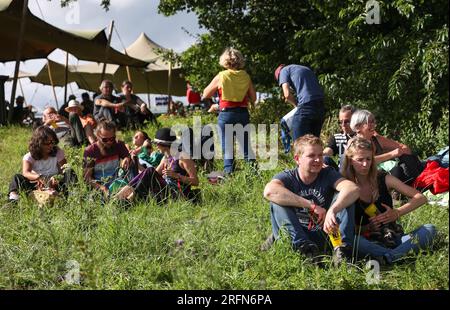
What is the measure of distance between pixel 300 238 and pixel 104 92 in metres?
6.46

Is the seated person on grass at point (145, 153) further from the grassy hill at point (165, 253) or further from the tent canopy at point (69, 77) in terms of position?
the tent canopy at point (69, 77)

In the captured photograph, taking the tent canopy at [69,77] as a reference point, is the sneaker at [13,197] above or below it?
below

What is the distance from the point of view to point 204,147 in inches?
305

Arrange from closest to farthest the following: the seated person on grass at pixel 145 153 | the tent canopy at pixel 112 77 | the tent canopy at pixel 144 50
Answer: the seated person on grass at pixel 145 153 < the tent canopy at pixel 144 50 < the tent canopy at pixel 112 77

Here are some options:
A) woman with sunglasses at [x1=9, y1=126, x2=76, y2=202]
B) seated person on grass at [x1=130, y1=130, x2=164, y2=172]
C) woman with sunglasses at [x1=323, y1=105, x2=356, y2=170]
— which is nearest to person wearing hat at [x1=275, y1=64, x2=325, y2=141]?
woman with sunglasses at [x1=323, y1=105, x2=356, y2=170]

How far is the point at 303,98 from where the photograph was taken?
6.60 m

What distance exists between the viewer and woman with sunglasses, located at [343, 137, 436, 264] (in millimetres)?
4055

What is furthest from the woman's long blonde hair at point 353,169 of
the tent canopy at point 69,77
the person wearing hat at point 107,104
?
the tent canopy at point 69,77

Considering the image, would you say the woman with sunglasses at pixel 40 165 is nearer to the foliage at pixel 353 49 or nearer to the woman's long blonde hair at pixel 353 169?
the woman's long blonde hair at pixel 353 169

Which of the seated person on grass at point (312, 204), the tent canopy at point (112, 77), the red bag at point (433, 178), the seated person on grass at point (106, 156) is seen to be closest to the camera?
the seated person on grass at point (312, 204)

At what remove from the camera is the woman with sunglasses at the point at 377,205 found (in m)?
4.05

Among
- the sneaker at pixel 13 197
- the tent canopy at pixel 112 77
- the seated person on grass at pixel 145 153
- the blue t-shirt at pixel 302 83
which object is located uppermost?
the tent canopy at pixel 112 77

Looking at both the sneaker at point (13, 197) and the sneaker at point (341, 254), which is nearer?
the sneaker at point (341, 254)
